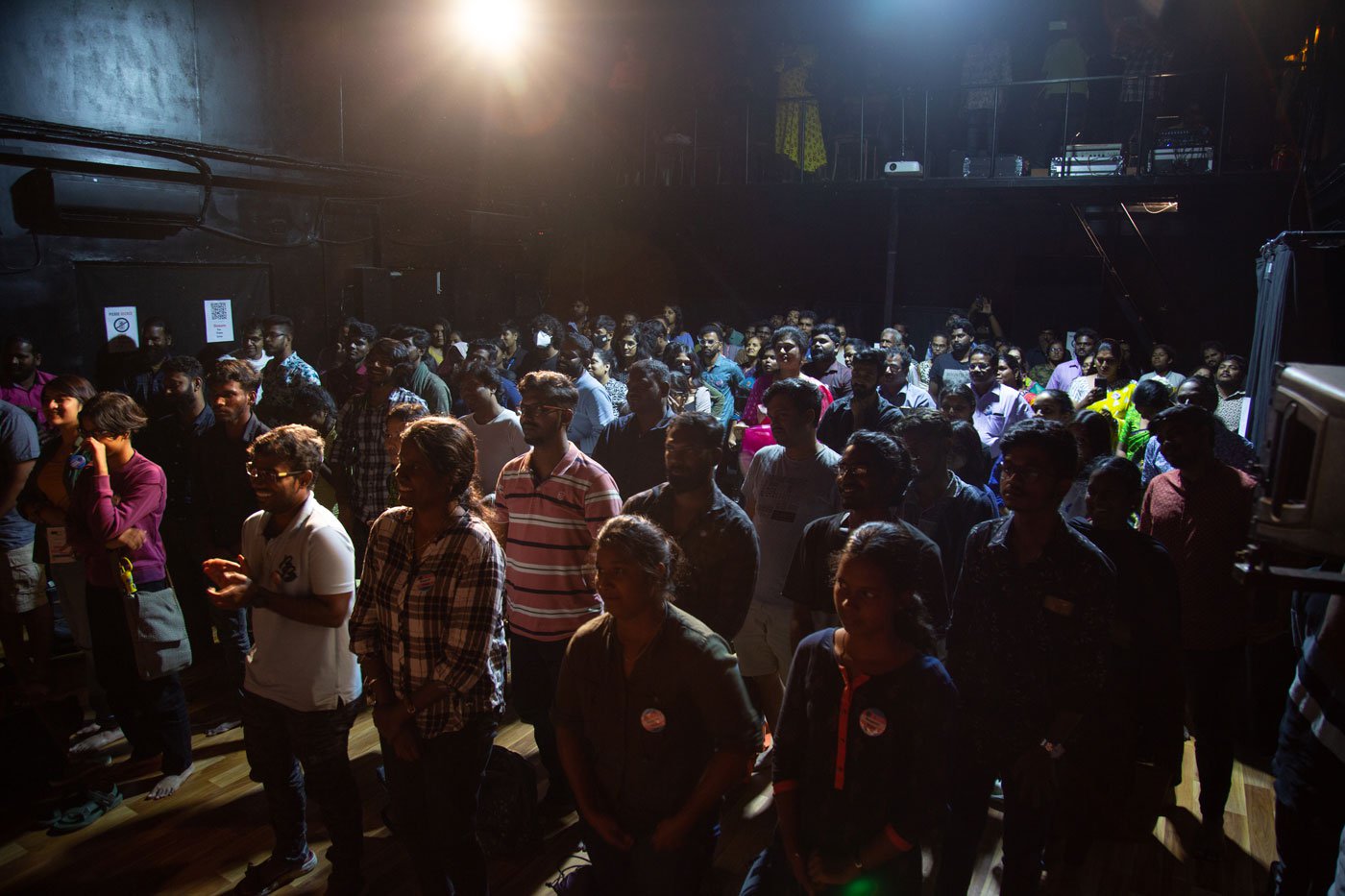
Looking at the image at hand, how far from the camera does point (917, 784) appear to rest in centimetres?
191

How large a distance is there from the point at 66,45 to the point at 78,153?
899mm

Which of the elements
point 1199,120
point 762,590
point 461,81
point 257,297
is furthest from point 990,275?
point 762,590

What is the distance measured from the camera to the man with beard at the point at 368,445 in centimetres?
453

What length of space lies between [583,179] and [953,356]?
22.9 feet

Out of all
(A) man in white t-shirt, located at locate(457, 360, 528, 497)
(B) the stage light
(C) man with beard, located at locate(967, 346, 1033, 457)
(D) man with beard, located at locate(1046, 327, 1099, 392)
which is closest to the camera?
(A) man in white t-shirt, located at locate(457, 360, 528, 497)

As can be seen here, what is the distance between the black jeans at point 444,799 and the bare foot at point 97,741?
2.29m

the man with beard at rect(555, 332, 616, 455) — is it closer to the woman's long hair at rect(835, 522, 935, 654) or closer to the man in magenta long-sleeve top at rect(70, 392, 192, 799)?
the man in magenta long-sleeve top at rect(70, 392, 192, 799)

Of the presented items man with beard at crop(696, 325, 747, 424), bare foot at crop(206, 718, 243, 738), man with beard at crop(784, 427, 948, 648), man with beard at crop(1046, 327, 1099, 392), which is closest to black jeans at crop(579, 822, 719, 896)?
man with beard at crop(784, 427, 948, 648)

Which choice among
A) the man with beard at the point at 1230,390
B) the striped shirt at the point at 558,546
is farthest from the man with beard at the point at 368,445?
the man with beard at the point at 1230,390

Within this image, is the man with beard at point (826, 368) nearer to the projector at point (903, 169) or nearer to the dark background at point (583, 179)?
the dark background at point (583, 179)

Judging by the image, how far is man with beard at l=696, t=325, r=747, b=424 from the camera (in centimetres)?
692

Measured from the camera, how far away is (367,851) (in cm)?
322

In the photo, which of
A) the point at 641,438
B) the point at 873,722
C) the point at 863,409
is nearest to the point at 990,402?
the point at 863,409

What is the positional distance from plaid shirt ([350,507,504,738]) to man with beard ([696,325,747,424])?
3.92 meters
